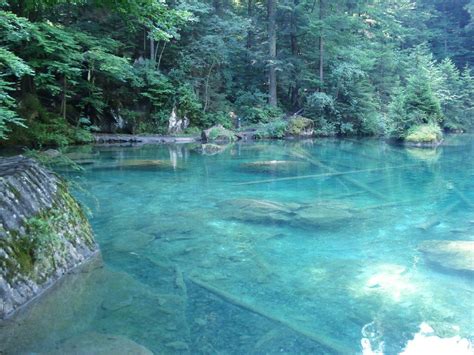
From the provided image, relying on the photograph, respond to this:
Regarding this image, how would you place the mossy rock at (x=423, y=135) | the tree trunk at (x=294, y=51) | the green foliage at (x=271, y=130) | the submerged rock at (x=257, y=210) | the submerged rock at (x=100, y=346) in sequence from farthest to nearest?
the tree trunk at (x=294, y=51), the green foliage at (x=271, y=130), the mossy rock at (x=423, y=135), the submerged rock at (x=257, y=210), the submerged rock at (x=100, y=346)

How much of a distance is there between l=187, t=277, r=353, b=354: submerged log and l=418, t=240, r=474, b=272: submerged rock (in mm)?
2363

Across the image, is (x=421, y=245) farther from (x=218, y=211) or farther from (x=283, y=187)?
(x=283, y=187)

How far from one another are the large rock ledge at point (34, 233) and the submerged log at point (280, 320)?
1370mm

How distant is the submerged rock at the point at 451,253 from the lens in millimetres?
4959

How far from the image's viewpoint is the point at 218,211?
7.63 m

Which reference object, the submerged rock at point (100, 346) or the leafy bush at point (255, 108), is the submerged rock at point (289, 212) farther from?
the leafy bush at point (255, 108)

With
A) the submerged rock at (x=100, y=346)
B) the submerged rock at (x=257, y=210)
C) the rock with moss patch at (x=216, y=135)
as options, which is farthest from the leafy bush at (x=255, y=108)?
the submerged rock at (x=100, y=346)

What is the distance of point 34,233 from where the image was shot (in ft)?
13.1

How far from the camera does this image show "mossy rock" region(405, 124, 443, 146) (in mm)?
23062

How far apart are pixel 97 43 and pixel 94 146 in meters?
4.46

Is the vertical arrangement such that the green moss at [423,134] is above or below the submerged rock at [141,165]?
above

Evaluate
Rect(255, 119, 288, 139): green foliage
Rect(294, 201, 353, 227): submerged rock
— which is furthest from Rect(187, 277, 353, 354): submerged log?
Rect(255, 119, 288, 139): green foliage

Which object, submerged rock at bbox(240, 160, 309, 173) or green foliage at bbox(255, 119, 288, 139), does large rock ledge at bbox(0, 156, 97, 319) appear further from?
green foliage at bbox(255, 119, 288, 139)

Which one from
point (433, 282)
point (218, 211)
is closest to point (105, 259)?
point (218, 211)
